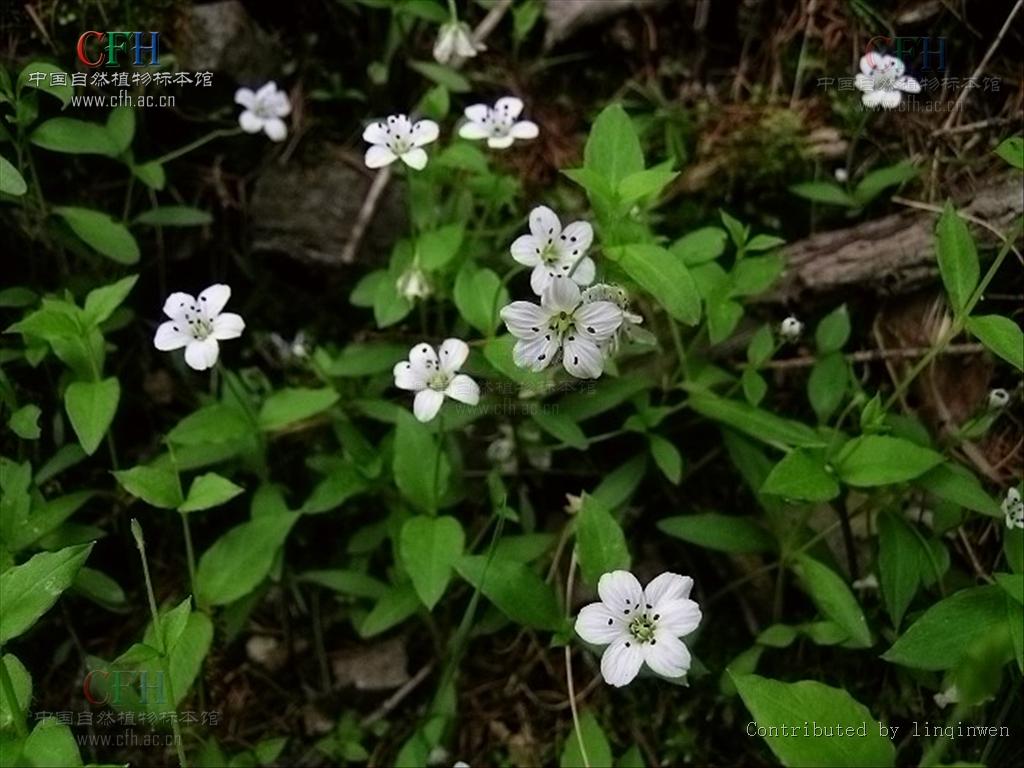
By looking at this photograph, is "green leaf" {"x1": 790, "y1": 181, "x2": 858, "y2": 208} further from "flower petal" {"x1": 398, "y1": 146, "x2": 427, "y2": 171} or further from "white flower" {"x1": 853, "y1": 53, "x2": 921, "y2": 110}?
"flower petal" {"x1": 398, "y1": 146, "x2": 427, "y2": 171}

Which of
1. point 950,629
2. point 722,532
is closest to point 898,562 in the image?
point 950,629

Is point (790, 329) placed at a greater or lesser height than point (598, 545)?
greater

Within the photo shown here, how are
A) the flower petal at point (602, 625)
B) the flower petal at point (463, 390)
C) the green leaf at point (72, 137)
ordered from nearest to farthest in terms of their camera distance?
the flower petal at point (602, 625)
the flower petal at point (463, 390)
the green leaf at point (72, 137)

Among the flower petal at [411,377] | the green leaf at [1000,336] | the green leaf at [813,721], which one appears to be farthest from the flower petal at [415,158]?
the green leaf at [813,721]

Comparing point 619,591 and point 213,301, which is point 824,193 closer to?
point 619,591

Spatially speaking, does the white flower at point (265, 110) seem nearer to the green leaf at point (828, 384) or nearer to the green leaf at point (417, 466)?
the green leaf at point (417, 466)

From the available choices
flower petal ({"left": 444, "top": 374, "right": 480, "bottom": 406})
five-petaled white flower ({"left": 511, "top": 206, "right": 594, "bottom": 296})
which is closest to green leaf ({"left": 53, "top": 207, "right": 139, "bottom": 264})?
flower petal ({"left": 444, "top": 374, "right": 480, "bottom": 406})
